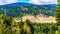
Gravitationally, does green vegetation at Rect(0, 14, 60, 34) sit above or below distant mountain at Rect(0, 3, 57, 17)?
below

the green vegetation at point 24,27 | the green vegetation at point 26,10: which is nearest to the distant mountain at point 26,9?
the green vegetation at point 26,10

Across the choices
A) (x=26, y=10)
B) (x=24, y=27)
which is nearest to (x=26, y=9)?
(x=26, y=10)

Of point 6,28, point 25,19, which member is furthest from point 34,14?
point 6,28

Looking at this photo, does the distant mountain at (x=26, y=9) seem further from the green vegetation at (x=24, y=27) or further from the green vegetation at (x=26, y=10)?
the green vegetation at (x=24, y=27)

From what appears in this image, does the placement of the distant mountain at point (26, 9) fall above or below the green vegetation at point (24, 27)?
above

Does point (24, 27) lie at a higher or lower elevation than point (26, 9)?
lower

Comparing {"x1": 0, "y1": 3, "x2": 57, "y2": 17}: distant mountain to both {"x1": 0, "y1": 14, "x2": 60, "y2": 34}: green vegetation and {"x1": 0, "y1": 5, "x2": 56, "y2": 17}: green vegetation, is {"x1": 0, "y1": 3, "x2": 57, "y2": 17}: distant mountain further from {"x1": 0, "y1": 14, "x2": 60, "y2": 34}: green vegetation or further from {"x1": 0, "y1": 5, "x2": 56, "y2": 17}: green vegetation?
{"x1": 0, "y1": 14, "x2": 60, "y2": 34}: green vegetation

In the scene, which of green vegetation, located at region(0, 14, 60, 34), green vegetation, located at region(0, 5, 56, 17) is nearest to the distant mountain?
green vegetation, located at region(0, 5, 56, 17)

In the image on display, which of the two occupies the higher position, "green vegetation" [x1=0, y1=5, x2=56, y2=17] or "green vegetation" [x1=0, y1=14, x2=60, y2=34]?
"green vegetation" [x1=0, y1=5, x2=56, y2=17]

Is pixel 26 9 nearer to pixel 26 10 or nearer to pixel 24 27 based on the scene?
pixel 26 10
